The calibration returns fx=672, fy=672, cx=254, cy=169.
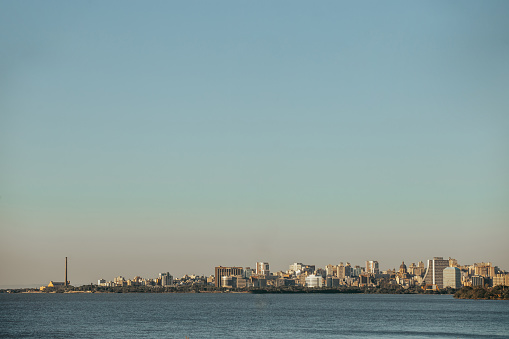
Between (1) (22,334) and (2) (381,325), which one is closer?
(1) (22,334)

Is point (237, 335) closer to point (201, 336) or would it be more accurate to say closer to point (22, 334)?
point (201, 336)

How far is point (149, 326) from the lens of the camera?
362 ft

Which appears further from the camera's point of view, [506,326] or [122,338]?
[506,326]

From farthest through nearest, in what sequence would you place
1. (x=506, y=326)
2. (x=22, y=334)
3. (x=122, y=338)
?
(x=506, y=326) < (x=22, y=334) < (x=122, y=338)

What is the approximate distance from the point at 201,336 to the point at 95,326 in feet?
93.0

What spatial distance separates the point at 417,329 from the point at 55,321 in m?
66.3

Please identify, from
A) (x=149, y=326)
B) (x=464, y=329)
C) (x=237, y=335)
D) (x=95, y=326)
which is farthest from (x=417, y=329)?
(x=95, y=326)

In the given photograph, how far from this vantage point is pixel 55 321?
12569 centimetres

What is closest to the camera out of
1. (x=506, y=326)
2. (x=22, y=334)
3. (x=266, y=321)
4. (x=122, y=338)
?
(x=122, y=338)

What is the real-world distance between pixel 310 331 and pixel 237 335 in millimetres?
12254

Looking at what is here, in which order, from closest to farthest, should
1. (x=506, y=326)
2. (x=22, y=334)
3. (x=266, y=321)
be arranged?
1. (x=22, y=334)
2. (x=506, y=326)
3. (x=266, y=321)

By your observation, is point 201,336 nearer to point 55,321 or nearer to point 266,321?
point 266,321

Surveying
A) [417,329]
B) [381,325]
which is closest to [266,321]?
[381,325]

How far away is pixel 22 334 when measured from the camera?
98.0 meters
